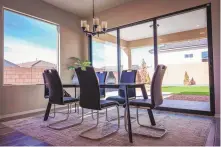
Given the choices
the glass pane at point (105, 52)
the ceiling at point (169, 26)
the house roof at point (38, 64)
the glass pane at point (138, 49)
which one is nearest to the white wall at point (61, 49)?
the house roof at point (38, 64)

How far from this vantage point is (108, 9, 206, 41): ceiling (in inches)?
159

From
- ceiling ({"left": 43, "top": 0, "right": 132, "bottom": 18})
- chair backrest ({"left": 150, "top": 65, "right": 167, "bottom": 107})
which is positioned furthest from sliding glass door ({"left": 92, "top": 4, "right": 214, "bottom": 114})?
chair backrest ({"left": 150, "top": 65, "right": 167, "bottom": 107})

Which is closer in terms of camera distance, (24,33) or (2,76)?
(2,76)

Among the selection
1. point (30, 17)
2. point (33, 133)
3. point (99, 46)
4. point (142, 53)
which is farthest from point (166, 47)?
point (33, 133)

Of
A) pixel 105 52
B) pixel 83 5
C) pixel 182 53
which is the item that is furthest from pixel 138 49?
pixel 83 5

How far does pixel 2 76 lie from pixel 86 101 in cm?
228

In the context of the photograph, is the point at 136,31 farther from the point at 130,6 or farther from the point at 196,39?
the point at 196,39

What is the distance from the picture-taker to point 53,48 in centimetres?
461

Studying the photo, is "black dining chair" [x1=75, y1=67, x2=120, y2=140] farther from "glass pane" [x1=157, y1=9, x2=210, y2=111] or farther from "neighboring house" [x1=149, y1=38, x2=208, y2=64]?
"neighboring house" [x1=149, y1=38, x2=208, y2=64]

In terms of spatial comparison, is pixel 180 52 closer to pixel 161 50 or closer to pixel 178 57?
pixel 178 57

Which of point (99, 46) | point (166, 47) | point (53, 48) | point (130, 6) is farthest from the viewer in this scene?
point (99, 46)

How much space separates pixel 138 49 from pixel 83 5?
2.18 m

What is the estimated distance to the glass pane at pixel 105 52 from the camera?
16.4 feet

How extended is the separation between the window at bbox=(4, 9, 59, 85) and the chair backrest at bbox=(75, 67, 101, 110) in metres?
2.27
